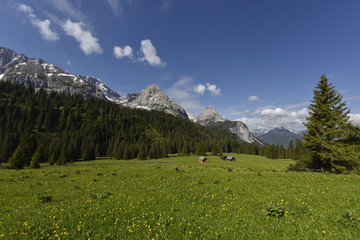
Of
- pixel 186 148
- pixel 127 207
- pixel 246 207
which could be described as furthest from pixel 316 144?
pixel 186 148

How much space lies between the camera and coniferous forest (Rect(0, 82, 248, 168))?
92.5 m

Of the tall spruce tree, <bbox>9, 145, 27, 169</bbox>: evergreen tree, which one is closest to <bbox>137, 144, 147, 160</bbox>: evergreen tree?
<bbox>9, 145, 27, 169</bbox>: evergreen tree

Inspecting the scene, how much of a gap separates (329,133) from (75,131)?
154550 mm

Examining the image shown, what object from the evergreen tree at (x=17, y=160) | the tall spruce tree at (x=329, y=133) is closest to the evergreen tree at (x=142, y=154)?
the evergreen tree at (x=17, y=160)

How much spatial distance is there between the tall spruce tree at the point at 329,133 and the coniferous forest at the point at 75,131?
93.0m

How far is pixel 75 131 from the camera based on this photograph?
126250mm

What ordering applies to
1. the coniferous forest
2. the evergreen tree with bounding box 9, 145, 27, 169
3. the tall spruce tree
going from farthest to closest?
the coniferous forest, the evergreen tree with bounding box 9, 145, 27, 169, the tall spruce tree

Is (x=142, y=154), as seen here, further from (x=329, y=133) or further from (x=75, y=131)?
(x=329, y=133)

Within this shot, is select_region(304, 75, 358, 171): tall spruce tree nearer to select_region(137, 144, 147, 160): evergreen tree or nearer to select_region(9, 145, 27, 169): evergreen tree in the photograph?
select_region(9, 145, 27, 169): evergreen tree

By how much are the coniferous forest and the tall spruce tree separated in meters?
93.0

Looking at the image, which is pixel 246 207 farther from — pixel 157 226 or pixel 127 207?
pixel 127 207

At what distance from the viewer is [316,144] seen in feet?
88.9

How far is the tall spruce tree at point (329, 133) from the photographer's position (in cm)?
2419

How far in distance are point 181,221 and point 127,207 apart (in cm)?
428
